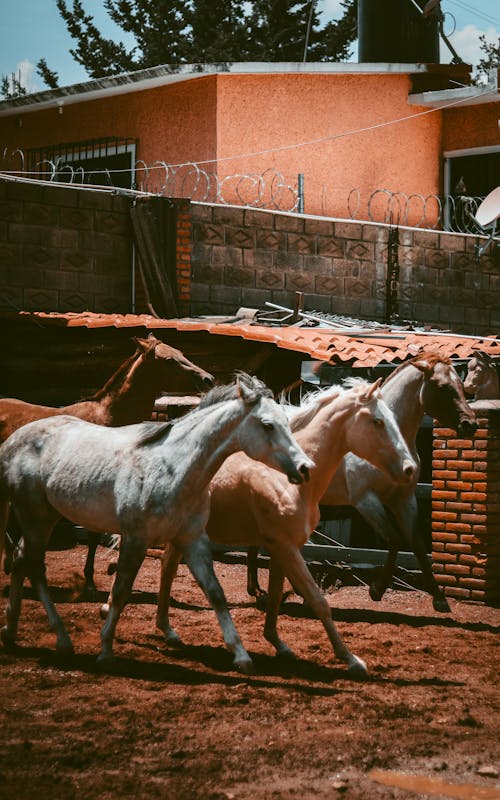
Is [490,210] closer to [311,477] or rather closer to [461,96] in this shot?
[461,96]

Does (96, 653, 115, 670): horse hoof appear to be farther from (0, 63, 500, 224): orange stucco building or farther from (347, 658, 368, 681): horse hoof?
(0, 63, 500, 224): orange stucco building

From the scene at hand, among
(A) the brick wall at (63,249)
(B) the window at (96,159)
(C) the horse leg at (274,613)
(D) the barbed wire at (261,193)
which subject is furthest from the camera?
(B) the window at (96,159)

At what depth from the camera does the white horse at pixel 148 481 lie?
23.1ft

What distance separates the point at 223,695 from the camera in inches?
257

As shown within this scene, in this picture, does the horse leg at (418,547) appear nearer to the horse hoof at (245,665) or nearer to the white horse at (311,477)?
the white horse at (311,477)

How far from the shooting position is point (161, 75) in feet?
60.7

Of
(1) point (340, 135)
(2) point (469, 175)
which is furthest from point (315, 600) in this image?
(2) point (469, 175)

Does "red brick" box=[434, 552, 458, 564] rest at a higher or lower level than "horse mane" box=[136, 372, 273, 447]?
lower

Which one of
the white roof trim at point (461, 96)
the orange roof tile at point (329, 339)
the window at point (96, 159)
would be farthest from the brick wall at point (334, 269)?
the window at point (96, 159)

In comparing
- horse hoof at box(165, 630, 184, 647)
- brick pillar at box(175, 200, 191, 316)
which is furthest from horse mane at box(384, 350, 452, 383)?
brick pillar at box(175, 200, 191, 316)

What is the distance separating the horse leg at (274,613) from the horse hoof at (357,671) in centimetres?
59

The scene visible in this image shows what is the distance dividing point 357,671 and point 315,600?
507 millimetres

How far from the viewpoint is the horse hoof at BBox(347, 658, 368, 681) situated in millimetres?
7117

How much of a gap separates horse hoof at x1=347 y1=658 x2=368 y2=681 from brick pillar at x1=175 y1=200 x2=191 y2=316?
8.88 meters
